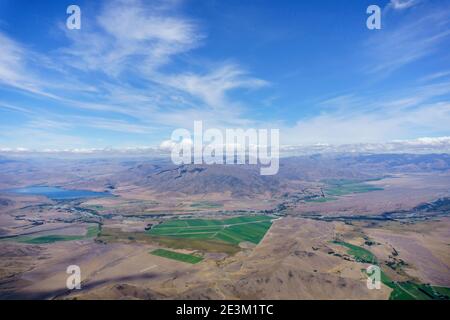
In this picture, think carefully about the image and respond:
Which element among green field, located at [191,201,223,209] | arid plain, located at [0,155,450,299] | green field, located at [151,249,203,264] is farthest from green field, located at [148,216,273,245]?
green field, located at [191,201,223,209]

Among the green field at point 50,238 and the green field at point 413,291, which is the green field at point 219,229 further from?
the green field at point 413,291

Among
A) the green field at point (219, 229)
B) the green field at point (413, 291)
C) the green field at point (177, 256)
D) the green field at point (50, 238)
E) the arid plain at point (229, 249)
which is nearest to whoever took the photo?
the green field at point (413, 291)

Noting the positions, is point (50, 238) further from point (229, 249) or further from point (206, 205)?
point (206, 205)

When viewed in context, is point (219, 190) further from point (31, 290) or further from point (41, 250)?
point (31, 290)

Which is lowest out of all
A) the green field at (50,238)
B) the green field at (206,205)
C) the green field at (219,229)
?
the green field at (206,205)

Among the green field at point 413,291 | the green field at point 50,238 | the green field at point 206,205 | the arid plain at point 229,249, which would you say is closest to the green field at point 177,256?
the arid plain at point 229,249
